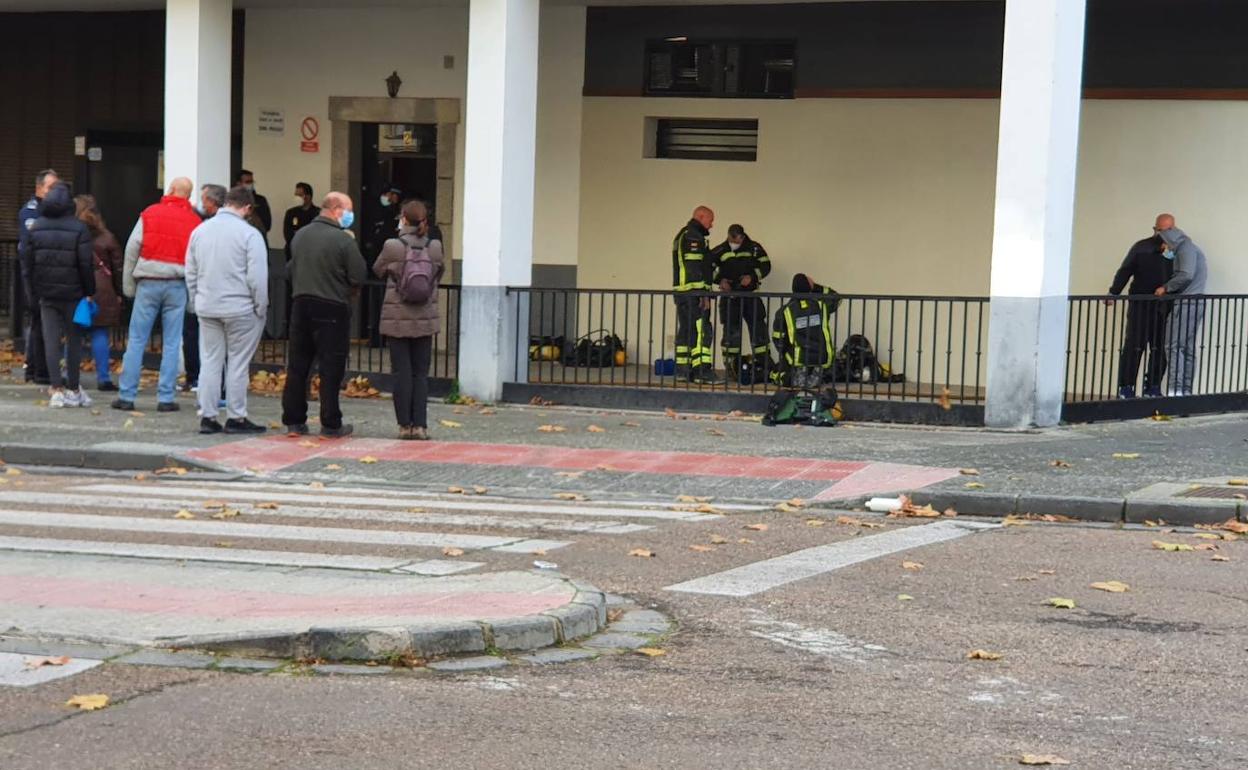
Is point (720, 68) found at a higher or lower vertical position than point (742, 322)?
higher

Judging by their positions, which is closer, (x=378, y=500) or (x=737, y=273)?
(x=378, y=500)

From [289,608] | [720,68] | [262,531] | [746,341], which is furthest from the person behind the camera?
[720,68]

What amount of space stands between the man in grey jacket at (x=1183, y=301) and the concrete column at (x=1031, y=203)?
2285 millimetres

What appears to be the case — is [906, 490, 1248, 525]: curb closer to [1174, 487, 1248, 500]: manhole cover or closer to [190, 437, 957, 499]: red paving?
[1174, 487, 1248, 500]: manhole cover

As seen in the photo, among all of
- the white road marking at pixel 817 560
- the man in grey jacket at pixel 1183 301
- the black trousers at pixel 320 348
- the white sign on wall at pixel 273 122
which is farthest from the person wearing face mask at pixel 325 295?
the white sign on wall at pixel 273 122

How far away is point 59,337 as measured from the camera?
1647cm

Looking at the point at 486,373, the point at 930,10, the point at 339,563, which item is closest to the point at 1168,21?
the point at 930,10

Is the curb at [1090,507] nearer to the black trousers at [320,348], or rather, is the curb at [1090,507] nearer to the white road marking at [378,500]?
the white road marking at [378,500]

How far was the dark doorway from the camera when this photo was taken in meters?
23.9

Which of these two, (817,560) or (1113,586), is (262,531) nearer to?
(817,560)

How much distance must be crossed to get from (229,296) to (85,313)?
106 inches

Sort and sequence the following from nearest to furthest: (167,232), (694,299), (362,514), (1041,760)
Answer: (1041,760), (362,514), (167,232), (694,299)

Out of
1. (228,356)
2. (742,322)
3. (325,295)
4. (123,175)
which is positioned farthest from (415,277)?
(123,175)

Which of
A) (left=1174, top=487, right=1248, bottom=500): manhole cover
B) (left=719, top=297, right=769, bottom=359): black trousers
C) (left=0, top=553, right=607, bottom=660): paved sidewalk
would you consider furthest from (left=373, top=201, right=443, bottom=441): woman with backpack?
(left=1174, top=487, right=1248, bottom=500): manhole cover
